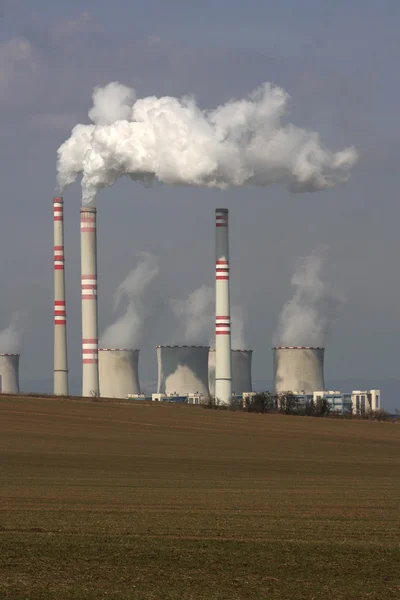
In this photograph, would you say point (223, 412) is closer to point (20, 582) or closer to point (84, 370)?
point (84, 370)

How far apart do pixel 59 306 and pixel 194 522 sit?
130ft

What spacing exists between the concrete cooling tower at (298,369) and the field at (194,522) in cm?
1896

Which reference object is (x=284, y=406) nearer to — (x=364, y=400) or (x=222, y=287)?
(x=222, y=287)

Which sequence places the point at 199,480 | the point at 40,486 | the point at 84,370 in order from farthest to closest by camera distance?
1. the point at 84,370
2. the point at 199,480
3. the point at 40,486

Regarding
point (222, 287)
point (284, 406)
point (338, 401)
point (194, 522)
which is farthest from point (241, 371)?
point (194, 522)

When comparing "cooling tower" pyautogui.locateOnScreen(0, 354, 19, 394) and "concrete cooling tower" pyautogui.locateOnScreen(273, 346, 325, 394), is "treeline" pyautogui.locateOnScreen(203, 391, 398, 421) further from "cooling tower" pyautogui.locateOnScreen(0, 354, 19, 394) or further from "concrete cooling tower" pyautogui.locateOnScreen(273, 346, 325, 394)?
"cooling tower" pyautogui.locateOnScreen(0, 354, 19, 394)

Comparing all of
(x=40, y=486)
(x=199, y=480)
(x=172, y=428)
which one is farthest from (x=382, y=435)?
(x=40, y=486)

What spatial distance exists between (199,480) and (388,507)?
5481 millimetres

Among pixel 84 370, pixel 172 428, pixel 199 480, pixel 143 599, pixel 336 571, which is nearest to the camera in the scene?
pixel 143 599

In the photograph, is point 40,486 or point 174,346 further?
point 174,346

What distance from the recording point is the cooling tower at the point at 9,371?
177 feet

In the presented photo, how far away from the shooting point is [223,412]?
43500 millimetres

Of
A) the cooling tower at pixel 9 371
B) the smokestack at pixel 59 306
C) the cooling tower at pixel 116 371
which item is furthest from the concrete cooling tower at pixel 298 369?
the cooling tower at pixel 9 371

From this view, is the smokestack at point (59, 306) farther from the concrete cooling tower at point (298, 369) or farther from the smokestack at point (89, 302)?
the concrete cooling tower at point (298, 369)
